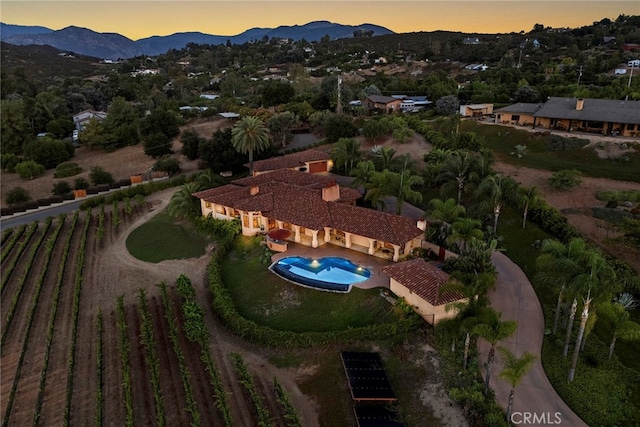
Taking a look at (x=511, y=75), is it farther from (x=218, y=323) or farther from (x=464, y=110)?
(x=218, y=323)

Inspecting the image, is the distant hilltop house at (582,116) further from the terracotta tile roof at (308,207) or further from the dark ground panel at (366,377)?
the dark ground panel at (366,377)

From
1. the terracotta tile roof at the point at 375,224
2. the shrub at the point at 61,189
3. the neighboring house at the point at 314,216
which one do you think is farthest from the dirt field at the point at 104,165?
the terracotta tile roof at the point at 375,224

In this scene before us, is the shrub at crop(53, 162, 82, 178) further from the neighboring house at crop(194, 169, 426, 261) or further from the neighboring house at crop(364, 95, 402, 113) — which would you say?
the neighboring house at crop(364, 95, 402, 113)

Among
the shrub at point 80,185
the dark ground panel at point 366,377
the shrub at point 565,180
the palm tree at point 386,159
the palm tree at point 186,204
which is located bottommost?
the shrub at point 80,185

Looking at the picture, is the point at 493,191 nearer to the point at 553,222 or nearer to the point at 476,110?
the point at 553,222

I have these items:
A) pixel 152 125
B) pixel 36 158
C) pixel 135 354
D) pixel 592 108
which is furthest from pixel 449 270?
pixel 36 158
